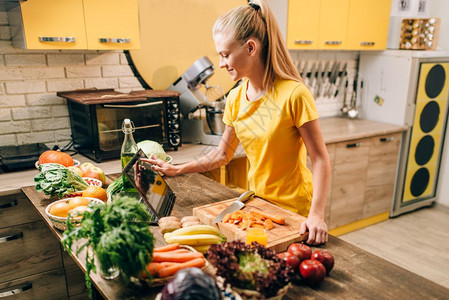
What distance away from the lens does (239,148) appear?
267cm

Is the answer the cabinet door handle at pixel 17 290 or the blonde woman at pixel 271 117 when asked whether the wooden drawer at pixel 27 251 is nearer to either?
the cabinet door handle at pixel 17 290

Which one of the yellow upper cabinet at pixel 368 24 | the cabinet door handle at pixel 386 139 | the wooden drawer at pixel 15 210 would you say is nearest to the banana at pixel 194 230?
the wooden drawer at pixel 15 210

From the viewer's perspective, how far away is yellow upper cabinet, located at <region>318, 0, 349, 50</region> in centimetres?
325

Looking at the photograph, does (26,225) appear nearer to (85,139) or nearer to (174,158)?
(85,139)

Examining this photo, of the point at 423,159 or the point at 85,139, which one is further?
the point at 423,159

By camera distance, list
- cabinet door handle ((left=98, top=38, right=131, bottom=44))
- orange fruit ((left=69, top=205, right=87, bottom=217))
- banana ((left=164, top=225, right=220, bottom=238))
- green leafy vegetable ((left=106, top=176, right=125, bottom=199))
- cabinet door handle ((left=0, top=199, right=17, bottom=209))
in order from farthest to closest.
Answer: cabinet door handle ((left=98, top=38, right=131, bottom=44)) < cabinet door handle ((left=0, top=199, right=17, bottom=209)) < green leafy vegetable ((left=106, top=176, right=125, bottom=199)) < banana ((left=164, top=225, right=220, bottom=238)) < orange fruit ((left=69, top=205, right=87, bottom=217))

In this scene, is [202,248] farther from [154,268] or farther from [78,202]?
[78,202]

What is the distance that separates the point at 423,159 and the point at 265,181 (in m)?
2.86

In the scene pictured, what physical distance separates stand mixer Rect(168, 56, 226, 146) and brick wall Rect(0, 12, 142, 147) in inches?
21.7

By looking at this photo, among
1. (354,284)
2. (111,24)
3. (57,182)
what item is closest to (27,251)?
(57,182)

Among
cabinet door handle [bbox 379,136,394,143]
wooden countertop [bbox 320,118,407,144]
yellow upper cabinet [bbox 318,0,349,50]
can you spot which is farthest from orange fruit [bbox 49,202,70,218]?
cabinet door handle [bbox 379,136,394,143]

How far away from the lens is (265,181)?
167 cm

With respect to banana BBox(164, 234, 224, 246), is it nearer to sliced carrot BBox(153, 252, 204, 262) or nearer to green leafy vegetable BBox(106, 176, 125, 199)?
sliced carrot BBox(153, 252, 204, 262)


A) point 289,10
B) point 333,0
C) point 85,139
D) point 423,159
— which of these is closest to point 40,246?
point 85,139
